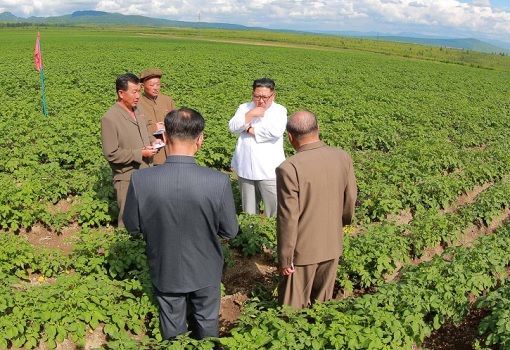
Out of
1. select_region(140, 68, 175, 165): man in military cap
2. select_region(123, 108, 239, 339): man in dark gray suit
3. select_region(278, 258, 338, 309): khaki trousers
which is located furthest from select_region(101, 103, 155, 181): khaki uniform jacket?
select_region(278, 258, 338, 309): khaki trousers

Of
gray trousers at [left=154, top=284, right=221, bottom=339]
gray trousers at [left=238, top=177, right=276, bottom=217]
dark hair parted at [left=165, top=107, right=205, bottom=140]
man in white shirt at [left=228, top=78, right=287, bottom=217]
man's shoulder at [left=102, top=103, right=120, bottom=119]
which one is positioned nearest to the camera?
dark hair parted at [left=165, top=107, right=205, bottom=140]

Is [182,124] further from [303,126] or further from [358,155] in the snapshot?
[358,155]

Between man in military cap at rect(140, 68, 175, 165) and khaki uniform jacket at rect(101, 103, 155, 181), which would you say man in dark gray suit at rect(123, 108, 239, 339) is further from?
man in military cap at rect(140, 68, 175, 165)

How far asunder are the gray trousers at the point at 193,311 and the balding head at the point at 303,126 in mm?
1388

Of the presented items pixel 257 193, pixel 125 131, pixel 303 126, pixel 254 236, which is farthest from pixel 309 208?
pixel 125 131

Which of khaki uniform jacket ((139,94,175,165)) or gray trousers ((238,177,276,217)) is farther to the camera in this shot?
khaki uniform jacket ((139,94,175,165))

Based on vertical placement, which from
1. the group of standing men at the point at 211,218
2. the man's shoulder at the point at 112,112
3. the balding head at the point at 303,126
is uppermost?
the balding head at the point at 303,126

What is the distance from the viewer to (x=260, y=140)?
5242 millimetres

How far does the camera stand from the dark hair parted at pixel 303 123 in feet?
11.3

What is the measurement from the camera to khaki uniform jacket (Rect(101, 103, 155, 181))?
490 centimetres

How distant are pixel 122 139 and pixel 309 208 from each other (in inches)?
102

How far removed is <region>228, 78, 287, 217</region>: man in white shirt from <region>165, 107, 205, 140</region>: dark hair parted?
85.4 inches

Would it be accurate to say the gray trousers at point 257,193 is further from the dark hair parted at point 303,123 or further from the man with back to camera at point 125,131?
the dark hair parted at point 303,123

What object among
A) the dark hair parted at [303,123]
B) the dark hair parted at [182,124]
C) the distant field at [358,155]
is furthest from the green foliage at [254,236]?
the dark hair parted at [182,124]
